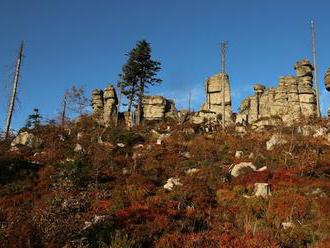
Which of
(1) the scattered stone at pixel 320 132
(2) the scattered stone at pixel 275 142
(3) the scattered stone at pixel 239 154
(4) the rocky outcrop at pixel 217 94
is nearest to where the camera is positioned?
(3) the scattered stone at pixel 239 154

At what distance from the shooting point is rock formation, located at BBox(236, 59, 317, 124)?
4541cm

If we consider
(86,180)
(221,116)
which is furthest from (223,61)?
(86,180)

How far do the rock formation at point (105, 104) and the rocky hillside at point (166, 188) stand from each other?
8.13m

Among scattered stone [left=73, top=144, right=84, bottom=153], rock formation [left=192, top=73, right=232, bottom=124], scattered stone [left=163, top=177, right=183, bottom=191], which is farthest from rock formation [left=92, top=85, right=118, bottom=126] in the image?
scattered stone [left=163, top=177, right=183, bottom=191]

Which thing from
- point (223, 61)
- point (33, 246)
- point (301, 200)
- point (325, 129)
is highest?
point (223, 61)

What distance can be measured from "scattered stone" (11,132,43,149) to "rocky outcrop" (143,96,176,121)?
54.0 ft

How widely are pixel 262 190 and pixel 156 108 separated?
2933 centimetres

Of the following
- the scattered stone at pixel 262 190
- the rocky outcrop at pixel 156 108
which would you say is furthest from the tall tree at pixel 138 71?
the scattered stone at pixel 262 190

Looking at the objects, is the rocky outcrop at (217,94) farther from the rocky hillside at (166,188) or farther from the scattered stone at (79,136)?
the scattered stone at (79,136)

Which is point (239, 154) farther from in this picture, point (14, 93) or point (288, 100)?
point (14, 93)

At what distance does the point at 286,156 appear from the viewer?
92.0ft

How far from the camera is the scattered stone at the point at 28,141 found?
1323 inches

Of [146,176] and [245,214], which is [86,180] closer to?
[146,176]

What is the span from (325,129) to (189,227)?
1005 inches
